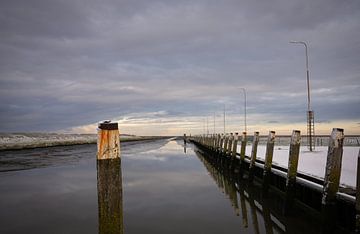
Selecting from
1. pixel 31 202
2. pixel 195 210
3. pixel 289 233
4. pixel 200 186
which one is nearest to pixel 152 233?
pixel 195 210

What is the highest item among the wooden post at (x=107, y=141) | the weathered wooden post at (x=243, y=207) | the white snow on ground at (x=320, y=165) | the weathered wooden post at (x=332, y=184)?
the wooden post at (x=107, y=141)

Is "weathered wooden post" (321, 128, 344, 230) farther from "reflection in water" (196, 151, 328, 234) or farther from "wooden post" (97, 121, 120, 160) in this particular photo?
"wooden post" (97, 121, 120, 160)

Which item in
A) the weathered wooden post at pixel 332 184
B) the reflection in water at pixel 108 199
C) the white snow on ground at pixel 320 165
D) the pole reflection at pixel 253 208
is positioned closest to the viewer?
the reflection in water at pixel 108 199

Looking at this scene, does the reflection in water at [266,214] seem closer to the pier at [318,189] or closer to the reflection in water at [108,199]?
the pier at [318,189]

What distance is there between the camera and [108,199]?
11.6 ft

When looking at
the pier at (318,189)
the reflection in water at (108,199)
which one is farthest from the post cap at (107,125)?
the pier at (318,189)

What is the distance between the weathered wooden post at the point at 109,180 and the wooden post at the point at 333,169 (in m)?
4.04

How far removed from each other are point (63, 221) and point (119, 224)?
4.38m

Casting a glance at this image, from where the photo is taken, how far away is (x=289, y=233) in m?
6.31

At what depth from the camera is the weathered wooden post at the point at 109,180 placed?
353cm

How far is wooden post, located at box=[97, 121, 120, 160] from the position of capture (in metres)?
3.58

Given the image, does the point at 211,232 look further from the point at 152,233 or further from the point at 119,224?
the point at 119,224

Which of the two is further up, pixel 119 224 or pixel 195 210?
pixel 119 224

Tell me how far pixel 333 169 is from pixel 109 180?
4.22 metres
